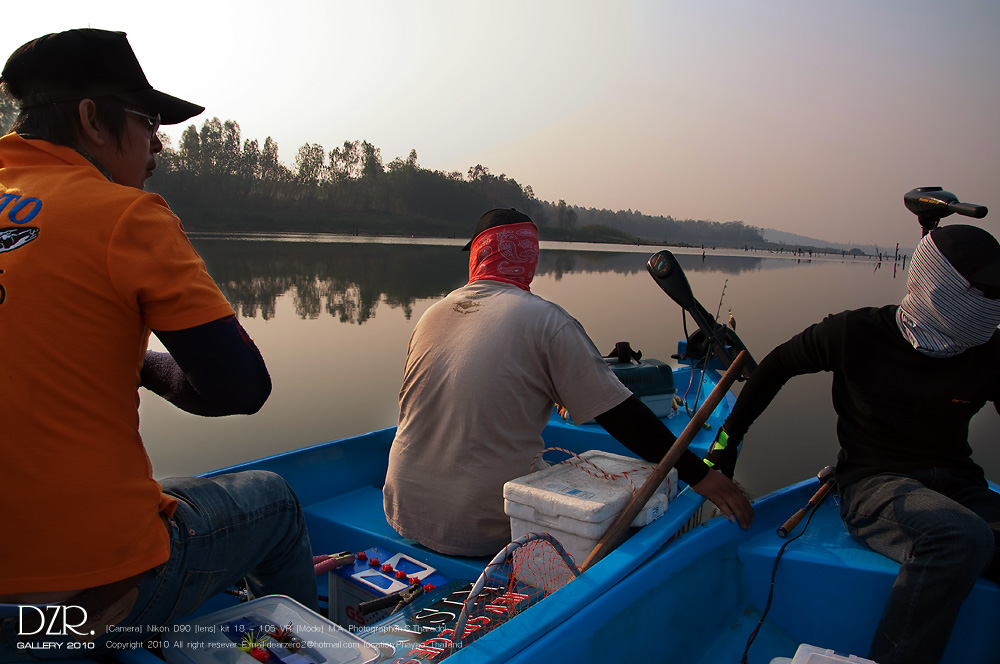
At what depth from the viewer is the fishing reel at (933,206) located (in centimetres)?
246

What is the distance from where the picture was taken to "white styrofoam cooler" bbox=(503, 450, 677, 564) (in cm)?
190

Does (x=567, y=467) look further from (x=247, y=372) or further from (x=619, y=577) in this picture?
(x=247, y=372)

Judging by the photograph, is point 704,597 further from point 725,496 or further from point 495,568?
point 495,568

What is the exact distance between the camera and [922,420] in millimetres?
2160

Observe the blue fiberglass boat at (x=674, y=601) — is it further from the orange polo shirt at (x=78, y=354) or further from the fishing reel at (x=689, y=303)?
the fishing reel at (x=689, y=303)

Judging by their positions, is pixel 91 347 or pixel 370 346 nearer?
pixel 91 347

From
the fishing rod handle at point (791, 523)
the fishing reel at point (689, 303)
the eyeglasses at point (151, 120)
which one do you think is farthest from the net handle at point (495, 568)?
the fishing reel at point (689, 303)

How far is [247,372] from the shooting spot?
1.24 meters

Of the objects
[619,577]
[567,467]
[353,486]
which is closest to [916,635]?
[619,577]

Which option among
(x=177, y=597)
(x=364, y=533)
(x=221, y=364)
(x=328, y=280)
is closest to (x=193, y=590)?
(x=177, y=597)

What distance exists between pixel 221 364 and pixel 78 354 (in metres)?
0.23

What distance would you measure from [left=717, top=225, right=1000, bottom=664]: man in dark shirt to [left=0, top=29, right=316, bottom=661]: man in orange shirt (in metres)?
1.93

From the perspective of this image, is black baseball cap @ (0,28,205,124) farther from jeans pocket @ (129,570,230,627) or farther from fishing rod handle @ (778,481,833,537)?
fishing rod handle @ (778,481,833,537)

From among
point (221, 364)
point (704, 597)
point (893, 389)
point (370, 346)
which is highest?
point (221, 364)
